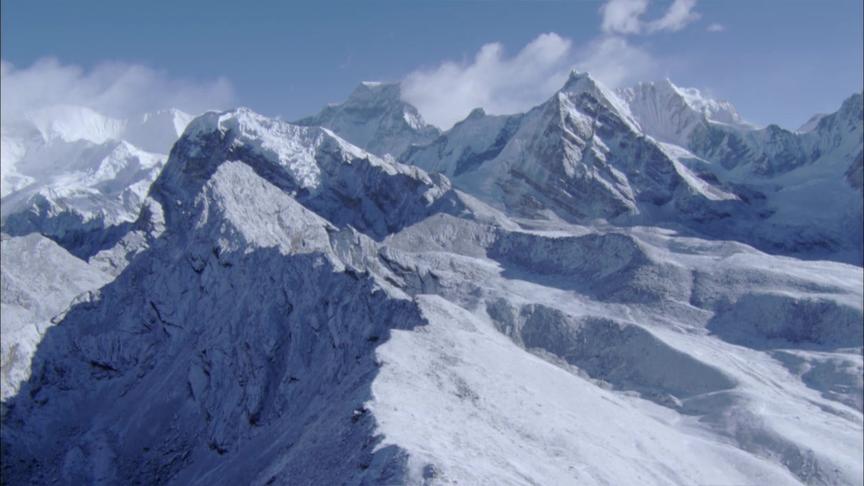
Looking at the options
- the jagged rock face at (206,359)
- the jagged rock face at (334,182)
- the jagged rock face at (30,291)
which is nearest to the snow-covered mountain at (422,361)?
the jagged rock face at (206,359)

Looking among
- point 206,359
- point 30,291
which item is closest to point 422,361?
point 206,359

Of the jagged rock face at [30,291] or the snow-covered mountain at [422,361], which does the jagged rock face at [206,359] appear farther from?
the jagged rock face at [30,291]

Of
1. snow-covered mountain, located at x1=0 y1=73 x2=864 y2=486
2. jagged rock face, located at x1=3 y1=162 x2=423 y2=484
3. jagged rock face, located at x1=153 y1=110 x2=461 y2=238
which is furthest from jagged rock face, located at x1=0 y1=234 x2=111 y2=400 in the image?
jagged rock face, located at x1=153 y1=110 x2=461 y2=238

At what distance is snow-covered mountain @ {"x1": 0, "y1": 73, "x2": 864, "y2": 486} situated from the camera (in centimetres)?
5291

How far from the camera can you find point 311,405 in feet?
221

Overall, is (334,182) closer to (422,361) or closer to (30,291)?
(30,291)

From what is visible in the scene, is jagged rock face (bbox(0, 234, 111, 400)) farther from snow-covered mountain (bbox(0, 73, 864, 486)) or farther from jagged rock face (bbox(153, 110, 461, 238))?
jagged rock face (bbox(153, 110, 461, 238))

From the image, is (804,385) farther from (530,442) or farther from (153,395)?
(153,395)

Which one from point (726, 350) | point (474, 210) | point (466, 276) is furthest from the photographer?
point (474, 210)

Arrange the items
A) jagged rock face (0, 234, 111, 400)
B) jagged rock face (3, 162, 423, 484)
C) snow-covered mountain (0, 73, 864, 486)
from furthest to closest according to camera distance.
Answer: jagged rock face (0, 234, 111, 400) < jagged rock face (3, 162, 423, 484) < snow-covered mountain (0, 73, 864, 486)

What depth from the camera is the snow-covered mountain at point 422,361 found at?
52.9 meters

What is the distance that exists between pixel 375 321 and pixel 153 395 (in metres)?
25.7

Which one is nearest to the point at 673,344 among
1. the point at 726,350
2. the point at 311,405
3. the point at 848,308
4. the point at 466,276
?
the point at 726,350

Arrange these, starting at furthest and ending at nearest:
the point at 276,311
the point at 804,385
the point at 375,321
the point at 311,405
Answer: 1. the point at 804,385
2. the point at 276,311
3. the point at 375,321
4. the point at 311,405
